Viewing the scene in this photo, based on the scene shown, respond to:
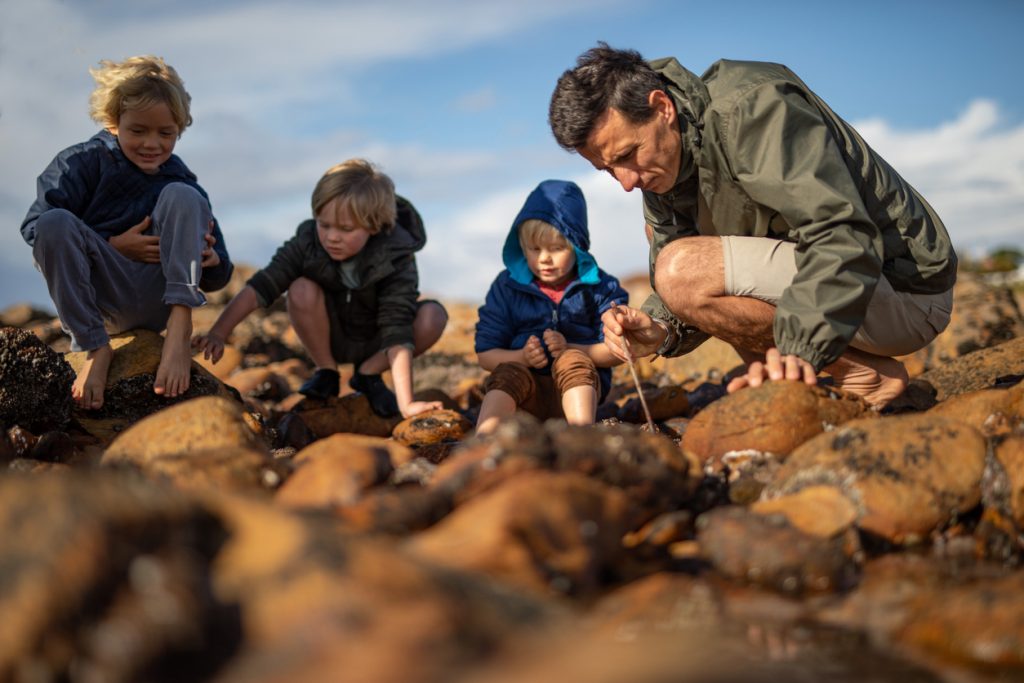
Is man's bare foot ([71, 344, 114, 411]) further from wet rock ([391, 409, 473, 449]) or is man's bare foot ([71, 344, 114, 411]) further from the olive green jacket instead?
the olive green jacket

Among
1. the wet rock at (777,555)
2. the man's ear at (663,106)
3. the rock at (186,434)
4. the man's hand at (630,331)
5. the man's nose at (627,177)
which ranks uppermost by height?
the man's ear at (663,106)

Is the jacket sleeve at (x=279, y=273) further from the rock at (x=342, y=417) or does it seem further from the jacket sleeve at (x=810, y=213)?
the jacket sleeve at (x=810, y=213)

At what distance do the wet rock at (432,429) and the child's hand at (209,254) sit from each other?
161 cm

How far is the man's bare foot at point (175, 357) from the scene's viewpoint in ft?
18.0

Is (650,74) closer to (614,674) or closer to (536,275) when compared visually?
(536,275)

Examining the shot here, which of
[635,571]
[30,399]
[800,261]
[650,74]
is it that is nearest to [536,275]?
[650,74]

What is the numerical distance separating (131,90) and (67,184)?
0.68m

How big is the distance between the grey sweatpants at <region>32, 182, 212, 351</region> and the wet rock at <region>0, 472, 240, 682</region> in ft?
11.7

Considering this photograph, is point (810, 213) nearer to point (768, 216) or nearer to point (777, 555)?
point (768, 216)

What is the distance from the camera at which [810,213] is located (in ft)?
13.0

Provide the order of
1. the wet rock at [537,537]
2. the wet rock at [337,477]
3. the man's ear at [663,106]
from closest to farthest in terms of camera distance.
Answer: the wet rock at [537,537], the wet rock at [337,477], the man's ear at [663,106]

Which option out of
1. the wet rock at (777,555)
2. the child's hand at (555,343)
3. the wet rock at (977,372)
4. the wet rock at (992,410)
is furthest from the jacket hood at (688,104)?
the wet rock at (977,372)

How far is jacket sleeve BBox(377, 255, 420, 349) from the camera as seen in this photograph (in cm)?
636

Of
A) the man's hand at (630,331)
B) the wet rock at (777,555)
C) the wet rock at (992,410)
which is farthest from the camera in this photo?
the man's hand at (630,331)
